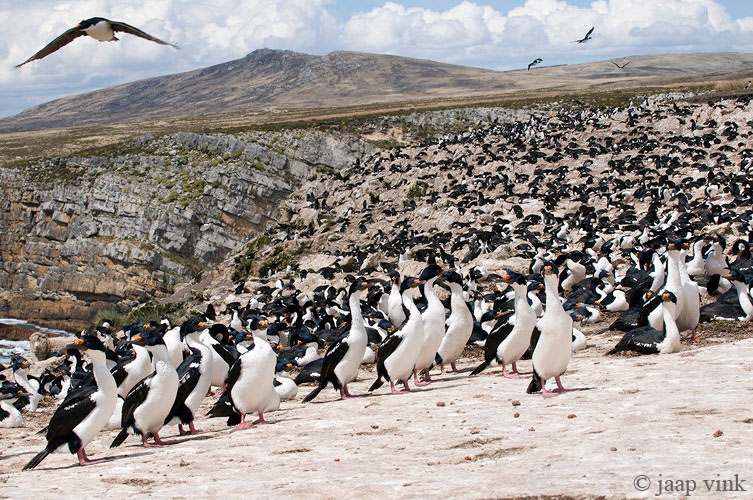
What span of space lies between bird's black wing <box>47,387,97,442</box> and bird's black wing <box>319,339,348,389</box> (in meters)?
3.78

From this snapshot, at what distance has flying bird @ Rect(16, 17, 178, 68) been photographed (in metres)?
11.0

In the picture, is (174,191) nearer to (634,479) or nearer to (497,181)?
(497,181)

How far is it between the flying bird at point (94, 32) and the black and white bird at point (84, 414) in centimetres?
513

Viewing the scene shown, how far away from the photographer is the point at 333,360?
11102 millimetres

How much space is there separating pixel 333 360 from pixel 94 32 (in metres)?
6.52

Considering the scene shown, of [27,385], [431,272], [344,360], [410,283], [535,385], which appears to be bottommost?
[27,385]

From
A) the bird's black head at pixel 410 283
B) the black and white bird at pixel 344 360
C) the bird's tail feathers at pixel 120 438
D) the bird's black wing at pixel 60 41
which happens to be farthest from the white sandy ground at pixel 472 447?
the bird's black wing at pixel 60 41

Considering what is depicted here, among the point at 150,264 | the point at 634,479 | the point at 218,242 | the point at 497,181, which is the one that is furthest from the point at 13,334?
the point at 634,479

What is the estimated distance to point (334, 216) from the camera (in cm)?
4184

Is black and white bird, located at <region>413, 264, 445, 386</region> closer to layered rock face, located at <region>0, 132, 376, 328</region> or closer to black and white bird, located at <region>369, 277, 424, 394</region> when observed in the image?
black and white bird, located at <region>369, 277, 424, 394</region>

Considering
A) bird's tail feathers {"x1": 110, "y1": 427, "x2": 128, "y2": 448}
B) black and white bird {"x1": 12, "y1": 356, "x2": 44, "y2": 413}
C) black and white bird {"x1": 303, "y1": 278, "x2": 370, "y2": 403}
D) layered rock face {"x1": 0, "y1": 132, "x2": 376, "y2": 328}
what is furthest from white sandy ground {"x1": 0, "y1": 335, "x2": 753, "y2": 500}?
layered rock face {"x1": 0, "y1": 132, "x2": 376, "y2": 328}

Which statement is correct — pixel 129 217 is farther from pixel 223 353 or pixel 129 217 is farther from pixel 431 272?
pixel 431 272

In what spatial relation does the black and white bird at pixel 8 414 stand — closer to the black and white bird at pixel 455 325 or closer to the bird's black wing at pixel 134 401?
the bird's black wing at pixel 134 401

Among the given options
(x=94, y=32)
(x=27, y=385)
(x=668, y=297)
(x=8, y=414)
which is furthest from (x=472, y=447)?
(x=27, y=385)
